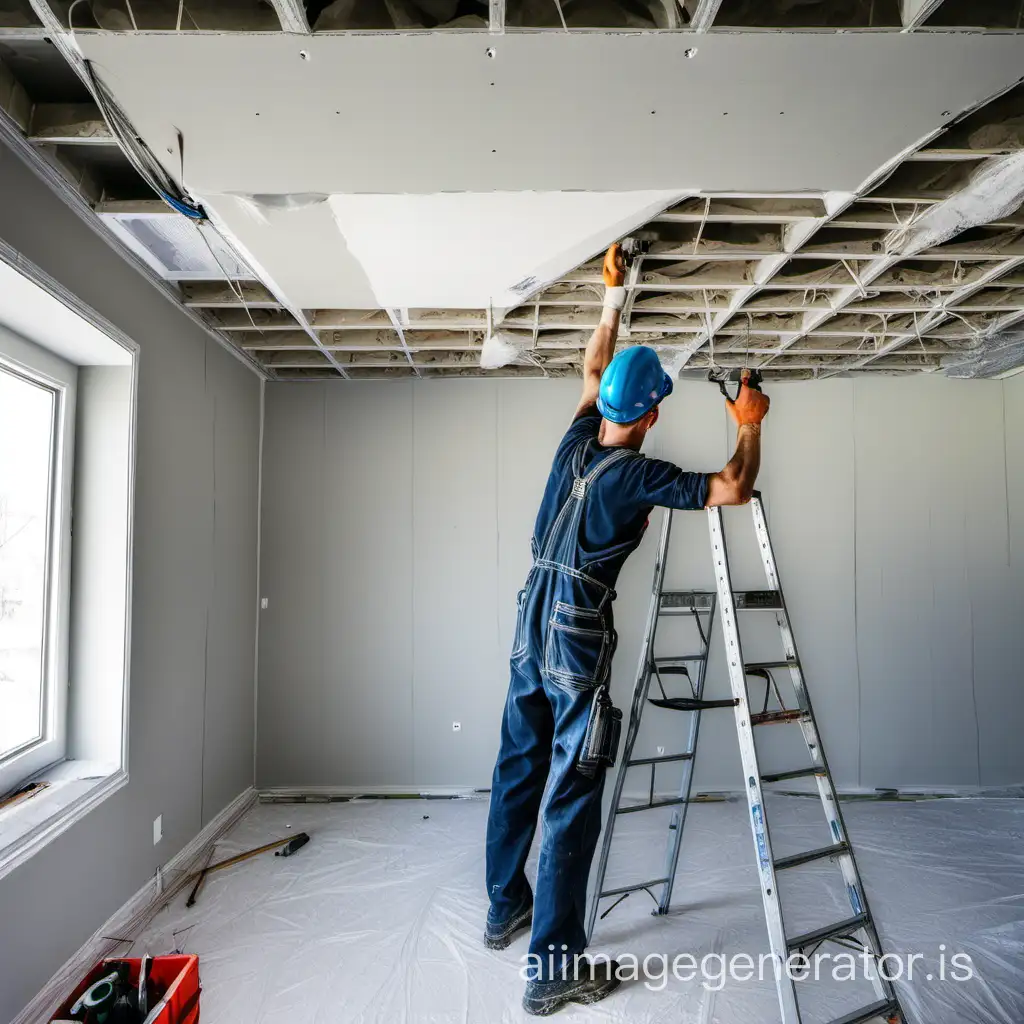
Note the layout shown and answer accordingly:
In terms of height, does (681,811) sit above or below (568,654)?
below

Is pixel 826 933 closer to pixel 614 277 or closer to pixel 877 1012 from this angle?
pixel 877 1012

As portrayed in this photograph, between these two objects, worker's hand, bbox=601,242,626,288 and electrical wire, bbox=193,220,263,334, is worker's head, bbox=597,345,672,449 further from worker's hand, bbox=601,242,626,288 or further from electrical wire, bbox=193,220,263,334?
electrical wire, bbox=193,220,263,334

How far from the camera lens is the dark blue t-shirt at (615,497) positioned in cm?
184

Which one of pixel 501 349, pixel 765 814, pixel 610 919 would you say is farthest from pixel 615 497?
pixel 610 919

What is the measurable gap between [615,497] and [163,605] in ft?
6.40

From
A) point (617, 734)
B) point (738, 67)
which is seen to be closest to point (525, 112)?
point (738, 67)

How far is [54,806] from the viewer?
2053 mm

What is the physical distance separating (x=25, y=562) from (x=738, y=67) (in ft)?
8.54

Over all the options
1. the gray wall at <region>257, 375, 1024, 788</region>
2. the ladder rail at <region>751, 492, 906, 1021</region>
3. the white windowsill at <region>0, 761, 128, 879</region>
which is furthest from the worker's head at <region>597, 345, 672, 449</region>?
the white windowsill at <region>0, 761, 128, 879</region>

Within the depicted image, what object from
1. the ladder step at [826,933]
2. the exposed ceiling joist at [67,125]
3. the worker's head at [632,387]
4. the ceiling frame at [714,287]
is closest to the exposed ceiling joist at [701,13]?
the ceiling frame at [714,287]

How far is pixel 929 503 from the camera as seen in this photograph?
12.7ft

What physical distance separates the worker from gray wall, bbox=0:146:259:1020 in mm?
1362

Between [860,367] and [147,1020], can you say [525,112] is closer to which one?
[147,1020]

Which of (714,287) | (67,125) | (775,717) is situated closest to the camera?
(67,125)
